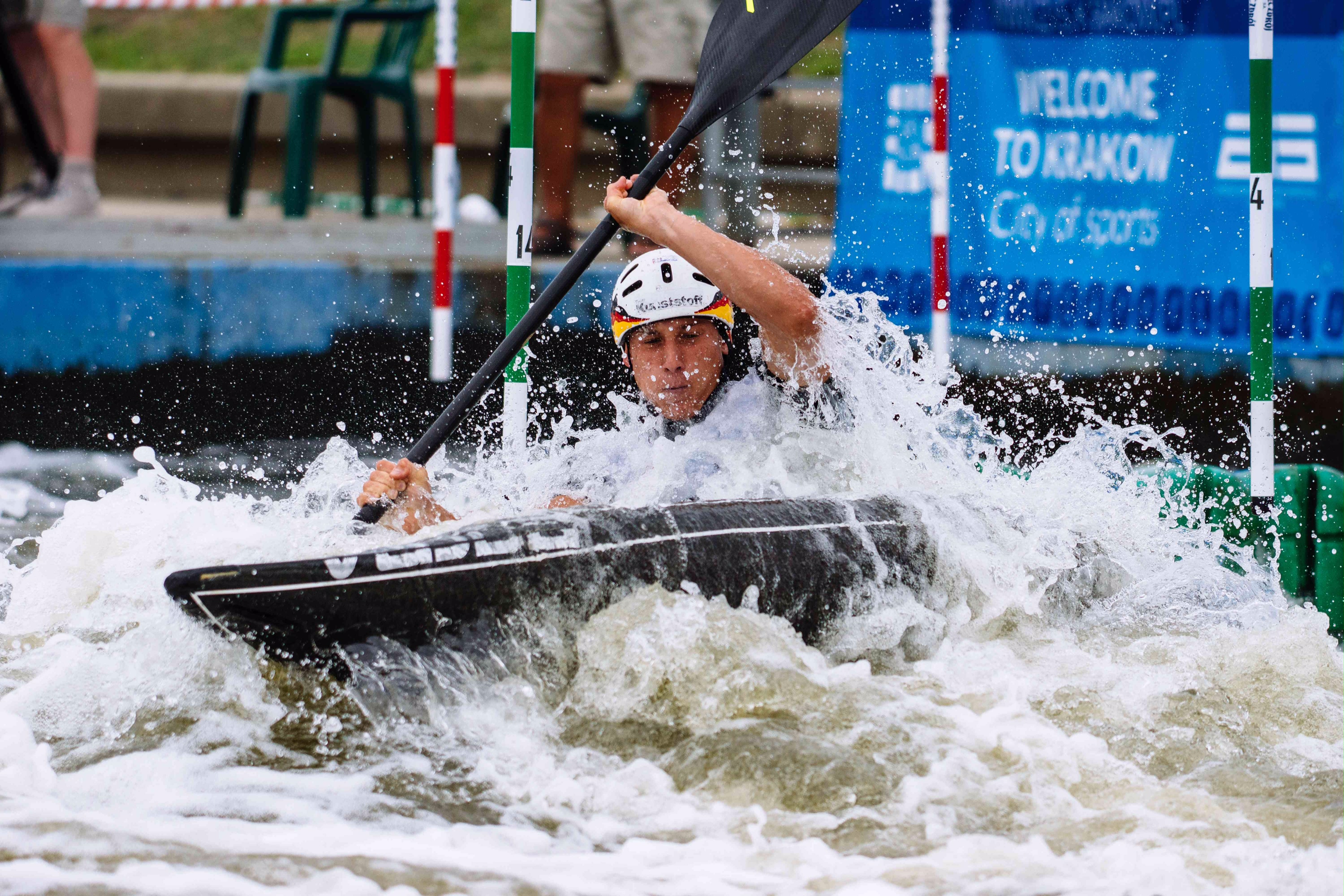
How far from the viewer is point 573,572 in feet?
10.9

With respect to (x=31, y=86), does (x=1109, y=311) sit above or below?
below

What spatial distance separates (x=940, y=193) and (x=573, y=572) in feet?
10.3

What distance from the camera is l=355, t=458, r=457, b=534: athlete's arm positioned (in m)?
3.92

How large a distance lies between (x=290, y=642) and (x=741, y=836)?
3.28 ft

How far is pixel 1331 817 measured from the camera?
2832 millimetres

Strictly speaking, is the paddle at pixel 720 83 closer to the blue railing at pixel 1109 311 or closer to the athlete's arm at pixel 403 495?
the athlete's arm at pixel 403 495

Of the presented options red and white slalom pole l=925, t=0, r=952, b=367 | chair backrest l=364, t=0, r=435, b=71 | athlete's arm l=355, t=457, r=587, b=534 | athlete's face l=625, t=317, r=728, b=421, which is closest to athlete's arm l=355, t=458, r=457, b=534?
athlete's arm l=355, t=457, r=587, b=534

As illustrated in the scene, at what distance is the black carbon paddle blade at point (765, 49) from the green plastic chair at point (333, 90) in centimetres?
497

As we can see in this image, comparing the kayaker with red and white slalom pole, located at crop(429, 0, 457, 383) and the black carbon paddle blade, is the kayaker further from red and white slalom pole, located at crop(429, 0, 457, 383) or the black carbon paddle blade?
red and white slalom pole, located at crop(429, 0, 457, 383)

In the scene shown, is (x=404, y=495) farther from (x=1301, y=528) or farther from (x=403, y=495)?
(x=1301, y=528)

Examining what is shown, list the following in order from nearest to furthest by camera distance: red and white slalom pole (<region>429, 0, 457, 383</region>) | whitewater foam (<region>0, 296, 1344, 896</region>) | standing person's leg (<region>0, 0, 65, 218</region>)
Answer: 1. whitewater foam (<region>0, 296, 1344, 896</region>)
2. red and white slalom pole (<region>429, 0, 457, 383</region>)
3. standing person's leg (<region>0, 0, 65, 218</region>)

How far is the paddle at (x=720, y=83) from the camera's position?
4.03 meters

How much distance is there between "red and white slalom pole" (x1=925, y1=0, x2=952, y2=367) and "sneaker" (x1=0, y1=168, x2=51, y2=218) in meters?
4.58

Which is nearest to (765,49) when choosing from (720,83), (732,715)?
(720,83)
